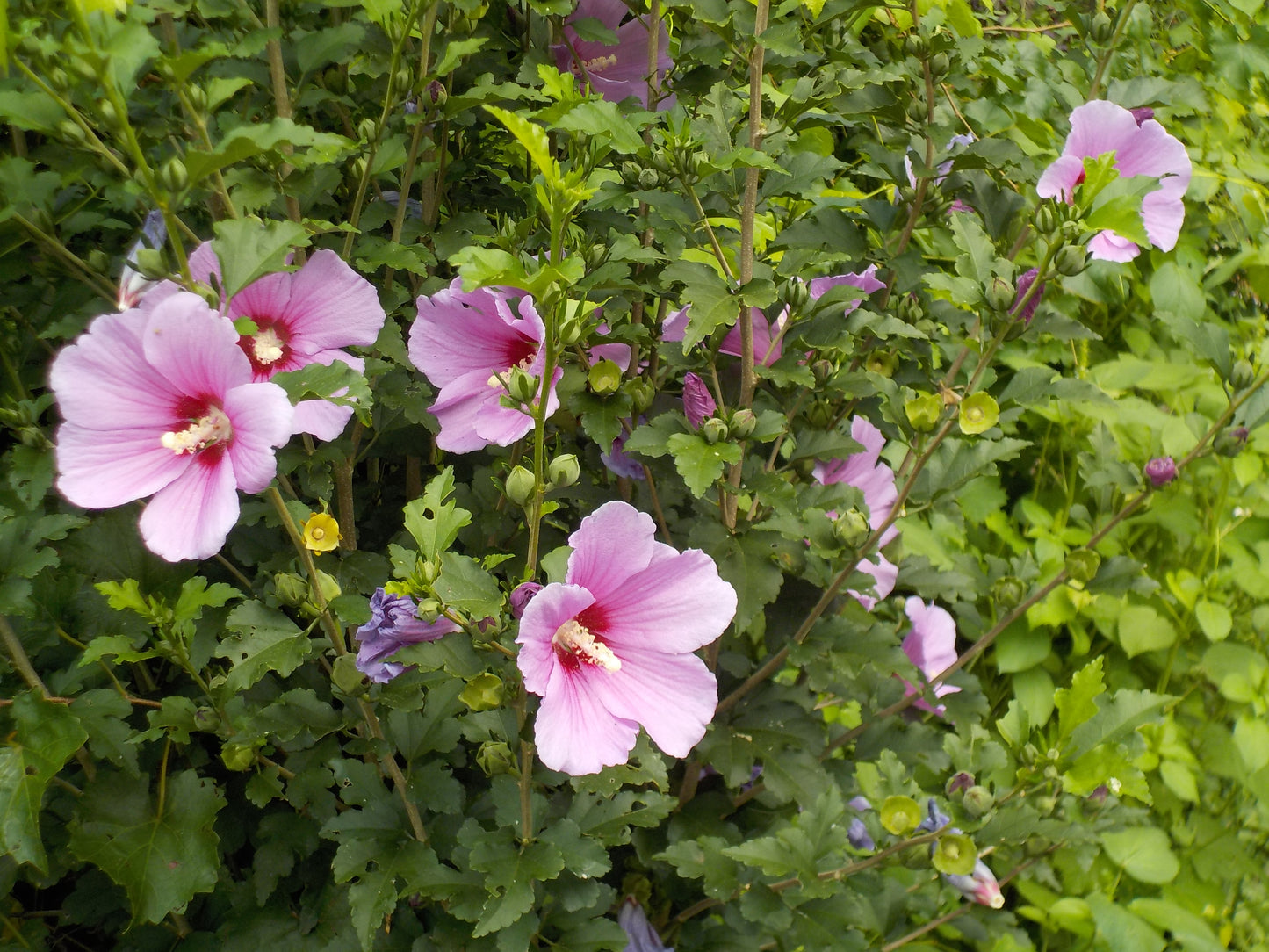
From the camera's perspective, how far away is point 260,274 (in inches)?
31.0

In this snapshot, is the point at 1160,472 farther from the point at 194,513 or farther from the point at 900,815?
the point at 194,513

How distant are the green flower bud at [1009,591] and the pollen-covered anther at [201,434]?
1.05 m

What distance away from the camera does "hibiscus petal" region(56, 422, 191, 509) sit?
0.78 m

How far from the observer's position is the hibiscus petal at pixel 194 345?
0.73 meters

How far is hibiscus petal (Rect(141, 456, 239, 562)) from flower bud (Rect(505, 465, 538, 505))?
0.73 feet

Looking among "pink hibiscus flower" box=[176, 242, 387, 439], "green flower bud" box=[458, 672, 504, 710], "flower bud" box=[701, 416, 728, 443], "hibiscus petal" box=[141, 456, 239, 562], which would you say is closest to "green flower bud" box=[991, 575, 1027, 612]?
"flower bud" box=[701, 416, 728, 443]

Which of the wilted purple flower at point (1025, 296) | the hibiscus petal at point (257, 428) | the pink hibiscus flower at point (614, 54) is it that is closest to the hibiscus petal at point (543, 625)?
the hibiscus petal at point (257, 428)

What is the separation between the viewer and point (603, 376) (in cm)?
104

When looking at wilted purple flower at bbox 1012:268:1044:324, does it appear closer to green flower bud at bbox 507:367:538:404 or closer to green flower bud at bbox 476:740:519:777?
green flower bud at bbox 507:367:538:404

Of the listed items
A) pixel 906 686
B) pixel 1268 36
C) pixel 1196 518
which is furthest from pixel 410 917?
pixel 1268 36

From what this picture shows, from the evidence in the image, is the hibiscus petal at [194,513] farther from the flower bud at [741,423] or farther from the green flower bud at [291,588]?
the flower bud at [741,423]

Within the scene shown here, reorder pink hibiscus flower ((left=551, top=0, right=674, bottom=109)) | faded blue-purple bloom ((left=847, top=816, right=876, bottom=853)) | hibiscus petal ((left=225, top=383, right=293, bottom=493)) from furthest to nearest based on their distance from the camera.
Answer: faded blue-purple bloom ((left=847, top=816, right=876, bottom=853)) < pink hibiscus flower ((left=551, top=0, right=674, bottom=109)) < hibiscus petal ((left=225, top=383, right=293, bottom=493))

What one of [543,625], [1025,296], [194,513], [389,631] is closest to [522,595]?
[543,625]

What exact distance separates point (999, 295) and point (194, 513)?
82cm
